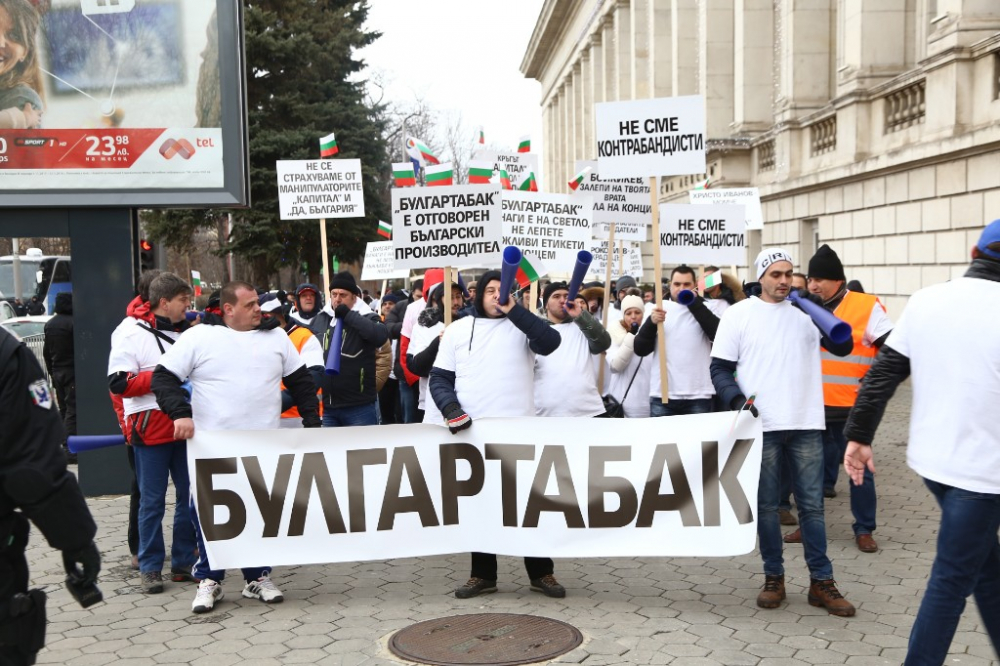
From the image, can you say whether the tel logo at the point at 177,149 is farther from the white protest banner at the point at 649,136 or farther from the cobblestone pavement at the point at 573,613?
the white protest banner at the point at 649,136

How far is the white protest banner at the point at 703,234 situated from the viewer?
895 cm

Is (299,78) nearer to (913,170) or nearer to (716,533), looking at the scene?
(913,170)

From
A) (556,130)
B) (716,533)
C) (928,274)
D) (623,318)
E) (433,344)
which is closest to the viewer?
(716,533)

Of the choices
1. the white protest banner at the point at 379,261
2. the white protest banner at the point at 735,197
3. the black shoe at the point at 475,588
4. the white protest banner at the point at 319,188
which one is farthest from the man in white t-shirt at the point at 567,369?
the white protest banner at the point at 379,261

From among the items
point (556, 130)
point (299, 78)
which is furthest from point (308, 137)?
point (556, 130)

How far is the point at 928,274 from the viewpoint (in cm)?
1784

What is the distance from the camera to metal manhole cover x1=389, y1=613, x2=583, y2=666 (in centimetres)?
548

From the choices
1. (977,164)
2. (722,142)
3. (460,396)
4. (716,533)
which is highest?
(722,142)

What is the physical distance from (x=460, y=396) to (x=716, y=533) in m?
1.75

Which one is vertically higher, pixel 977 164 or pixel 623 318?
pixel 977 164

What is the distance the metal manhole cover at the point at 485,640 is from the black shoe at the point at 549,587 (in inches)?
15.3

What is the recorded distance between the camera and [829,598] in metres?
6.08

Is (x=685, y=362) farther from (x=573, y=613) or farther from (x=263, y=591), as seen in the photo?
(x=263, y=591)

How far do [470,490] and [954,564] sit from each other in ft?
9.76
